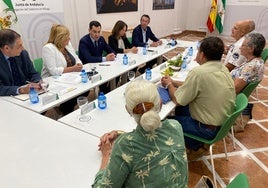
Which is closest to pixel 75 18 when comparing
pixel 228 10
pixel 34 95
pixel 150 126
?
pixel 34 95

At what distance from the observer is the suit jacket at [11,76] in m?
2.02

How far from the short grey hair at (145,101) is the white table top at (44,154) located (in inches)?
17.8

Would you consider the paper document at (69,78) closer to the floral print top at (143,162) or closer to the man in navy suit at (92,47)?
the man in navy suit at (92,47)

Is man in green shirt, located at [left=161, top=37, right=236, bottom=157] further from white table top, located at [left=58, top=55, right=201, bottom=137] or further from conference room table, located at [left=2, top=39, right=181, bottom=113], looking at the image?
conference room table, located at [left=2, top=39, right=181, bottom=113]

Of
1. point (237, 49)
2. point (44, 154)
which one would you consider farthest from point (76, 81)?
point (237, 49)

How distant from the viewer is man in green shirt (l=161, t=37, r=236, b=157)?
67.3 inches

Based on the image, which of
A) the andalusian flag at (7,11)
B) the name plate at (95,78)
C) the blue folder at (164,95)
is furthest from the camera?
the andalusian flag at (7,11)

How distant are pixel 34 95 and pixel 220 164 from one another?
186cm

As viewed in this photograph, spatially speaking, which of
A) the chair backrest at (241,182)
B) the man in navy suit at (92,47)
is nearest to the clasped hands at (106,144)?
the chair backrest at (241,182)

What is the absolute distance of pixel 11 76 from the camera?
7.13 feet

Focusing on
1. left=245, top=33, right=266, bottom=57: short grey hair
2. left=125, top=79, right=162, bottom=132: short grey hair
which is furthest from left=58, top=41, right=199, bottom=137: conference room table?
left=245, top=33, right=266, bottom=57: short grey hair

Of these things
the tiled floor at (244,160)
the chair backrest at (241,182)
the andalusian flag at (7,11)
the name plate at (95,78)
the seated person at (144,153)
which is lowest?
the tiled floor at (244,160)

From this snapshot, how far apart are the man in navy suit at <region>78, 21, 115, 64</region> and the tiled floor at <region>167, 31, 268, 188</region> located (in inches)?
71.1

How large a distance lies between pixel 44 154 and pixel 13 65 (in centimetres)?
129
